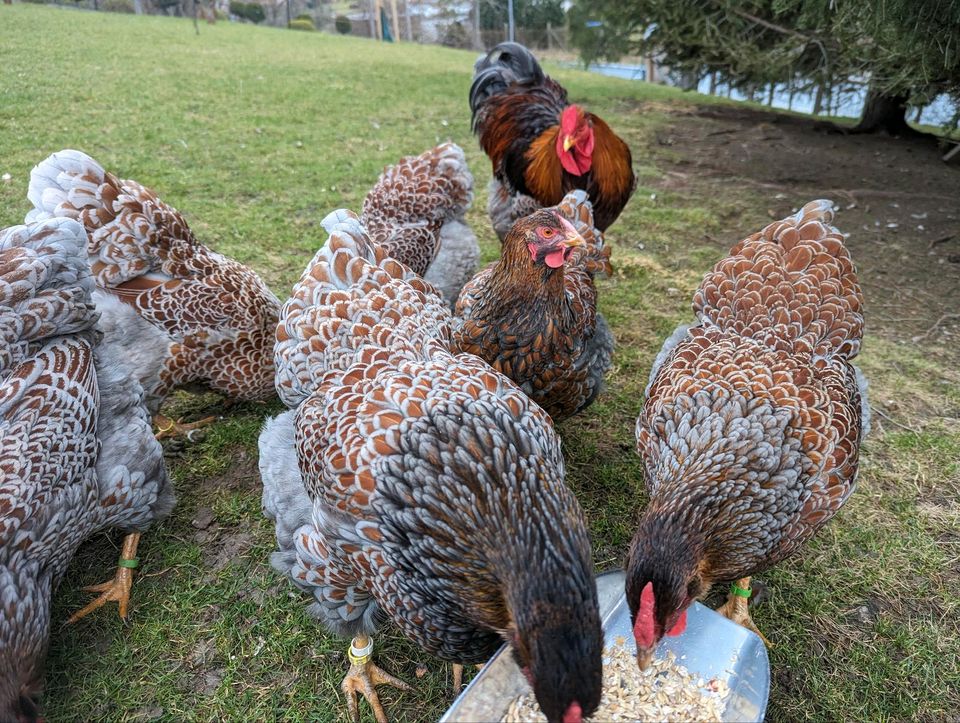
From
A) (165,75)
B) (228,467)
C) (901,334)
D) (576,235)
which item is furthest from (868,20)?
(165,75)

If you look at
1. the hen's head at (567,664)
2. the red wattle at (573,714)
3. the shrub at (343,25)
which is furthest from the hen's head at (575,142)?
the shrub at (343,25)

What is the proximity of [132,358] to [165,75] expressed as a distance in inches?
349

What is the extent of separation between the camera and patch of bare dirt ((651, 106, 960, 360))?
13.5 ft

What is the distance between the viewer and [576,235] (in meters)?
2.18

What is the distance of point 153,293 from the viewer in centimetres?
259

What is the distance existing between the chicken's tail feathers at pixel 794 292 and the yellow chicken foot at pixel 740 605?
34.0 inches

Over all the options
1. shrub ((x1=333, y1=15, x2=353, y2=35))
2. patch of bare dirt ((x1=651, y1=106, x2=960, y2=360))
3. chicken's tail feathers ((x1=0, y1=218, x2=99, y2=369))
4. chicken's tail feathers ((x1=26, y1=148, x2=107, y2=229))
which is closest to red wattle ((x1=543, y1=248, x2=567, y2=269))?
chicken's tail feathers ((x1=0, y1=218, x2=99, y2=369))

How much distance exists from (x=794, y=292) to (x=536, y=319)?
969mm

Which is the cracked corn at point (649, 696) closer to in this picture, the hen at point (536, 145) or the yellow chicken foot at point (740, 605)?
the yellow chicken foot at point (740, 605)

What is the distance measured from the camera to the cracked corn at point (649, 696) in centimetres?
161

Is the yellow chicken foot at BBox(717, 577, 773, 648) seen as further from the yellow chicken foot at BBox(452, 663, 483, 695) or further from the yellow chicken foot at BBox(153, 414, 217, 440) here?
the yellow chicken foot at BBox(153, 414, 217, 440)

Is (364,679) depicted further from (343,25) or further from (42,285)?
(343,25)

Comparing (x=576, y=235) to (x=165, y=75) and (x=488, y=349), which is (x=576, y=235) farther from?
(x=165, y=75)

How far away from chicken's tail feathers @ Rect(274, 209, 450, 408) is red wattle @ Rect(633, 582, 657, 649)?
0.97m
